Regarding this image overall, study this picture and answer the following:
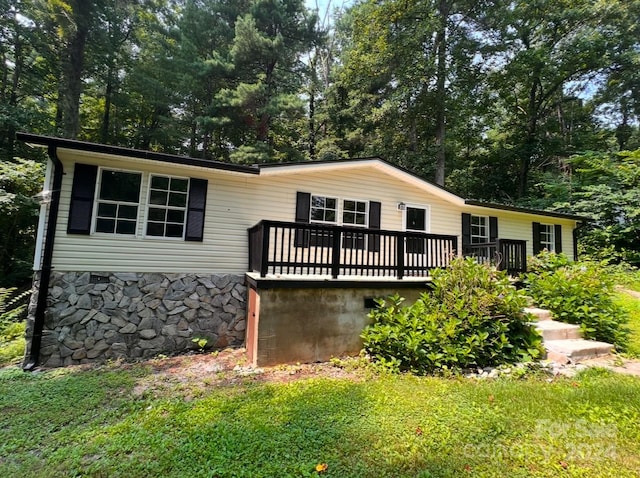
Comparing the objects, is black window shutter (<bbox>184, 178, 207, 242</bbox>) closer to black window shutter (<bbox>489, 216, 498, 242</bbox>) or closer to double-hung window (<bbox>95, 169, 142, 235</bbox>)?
double-hung window (<bbox>95, 169, 142, 235</bbox>)

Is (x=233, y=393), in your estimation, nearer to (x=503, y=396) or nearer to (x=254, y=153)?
(x=503, y=396)

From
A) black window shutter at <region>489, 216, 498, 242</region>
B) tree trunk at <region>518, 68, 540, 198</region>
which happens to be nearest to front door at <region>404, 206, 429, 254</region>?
black window shutter at <region>489, 216, 498, 242</region>

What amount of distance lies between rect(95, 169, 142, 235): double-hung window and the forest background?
884 centimetres

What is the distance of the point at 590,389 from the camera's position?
12.3ft

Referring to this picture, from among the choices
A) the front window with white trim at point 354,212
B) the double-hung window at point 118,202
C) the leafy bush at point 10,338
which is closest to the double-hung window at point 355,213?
the front window with white trim at point 354,212

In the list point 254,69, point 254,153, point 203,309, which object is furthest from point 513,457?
point 254,69

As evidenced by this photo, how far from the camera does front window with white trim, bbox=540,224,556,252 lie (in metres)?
10.7

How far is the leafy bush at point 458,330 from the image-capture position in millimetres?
4578

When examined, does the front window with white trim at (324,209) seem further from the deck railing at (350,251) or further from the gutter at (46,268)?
the gutter at (46,268)

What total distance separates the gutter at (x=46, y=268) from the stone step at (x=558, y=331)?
837 cm

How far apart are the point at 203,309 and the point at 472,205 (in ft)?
26.5

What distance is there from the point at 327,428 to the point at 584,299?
591cm

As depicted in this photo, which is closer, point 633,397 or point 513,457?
point 513,457

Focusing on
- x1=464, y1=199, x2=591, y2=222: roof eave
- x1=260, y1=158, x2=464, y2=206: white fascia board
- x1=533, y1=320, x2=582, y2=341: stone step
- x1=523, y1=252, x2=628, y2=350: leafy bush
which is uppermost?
x1=260, y1=158, x2=464, y2=206: white fascia board
